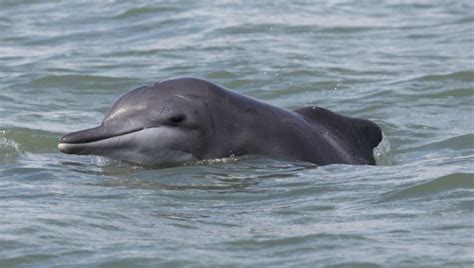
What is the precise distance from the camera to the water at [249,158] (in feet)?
29.2

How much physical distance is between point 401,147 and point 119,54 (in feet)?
24.2

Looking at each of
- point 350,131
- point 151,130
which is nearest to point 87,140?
point 151,130

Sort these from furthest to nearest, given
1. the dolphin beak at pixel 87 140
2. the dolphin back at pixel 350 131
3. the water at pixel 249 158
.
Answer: the dolphin back at pixel 350 131
the dolphin beak at pixel 87 140
the water at pixel 249 158

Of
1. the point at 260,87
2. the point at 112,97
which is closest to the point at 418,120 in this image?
the point at 260,87

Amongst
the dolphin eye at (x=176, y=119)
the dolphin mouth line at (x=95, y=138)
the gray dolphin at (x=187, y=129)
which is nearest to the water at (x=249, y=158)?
the gray dolphin at (x=187, y=129)

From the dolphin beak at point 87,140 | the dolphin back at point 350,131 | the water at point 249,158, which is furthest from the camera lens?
the dolphin back at point 350,131

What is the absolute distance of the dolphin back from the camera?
1264 centimetres

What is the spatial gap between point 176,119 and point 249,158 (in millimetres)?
726

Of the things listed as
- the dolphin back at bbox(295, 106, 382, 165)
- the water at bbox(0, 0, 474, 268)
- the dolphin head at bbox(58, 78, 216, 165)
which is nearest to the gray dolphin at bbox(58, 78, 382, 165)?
the dolphin head at bbox(58, 78, 216, 165)

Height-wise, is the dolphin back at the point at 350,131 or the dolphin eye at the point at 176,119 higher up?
the dolphin eye at the point at 176,119

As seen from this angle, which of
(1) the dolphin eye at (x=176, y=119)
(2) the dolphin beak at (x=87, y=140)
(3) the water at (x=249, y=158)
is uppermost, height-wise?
(1) the dolphin eye at (x=176, y=119)

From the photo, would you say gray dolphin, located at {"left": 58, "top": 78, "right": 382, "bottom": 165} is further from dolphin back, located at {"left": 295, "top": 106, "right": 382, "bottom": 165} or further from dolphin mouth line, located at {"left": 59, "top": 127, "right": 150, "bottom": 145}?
dolphin back, located at {"left": 295, "top": 106, "right": 382, "bottom": 165}

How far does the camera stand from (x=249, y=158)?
11.7m

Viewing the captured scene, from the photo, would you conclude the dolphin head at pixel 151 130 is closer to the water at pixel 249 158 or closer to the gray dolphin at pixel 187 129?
the gray dolphin at pixel 187 129
